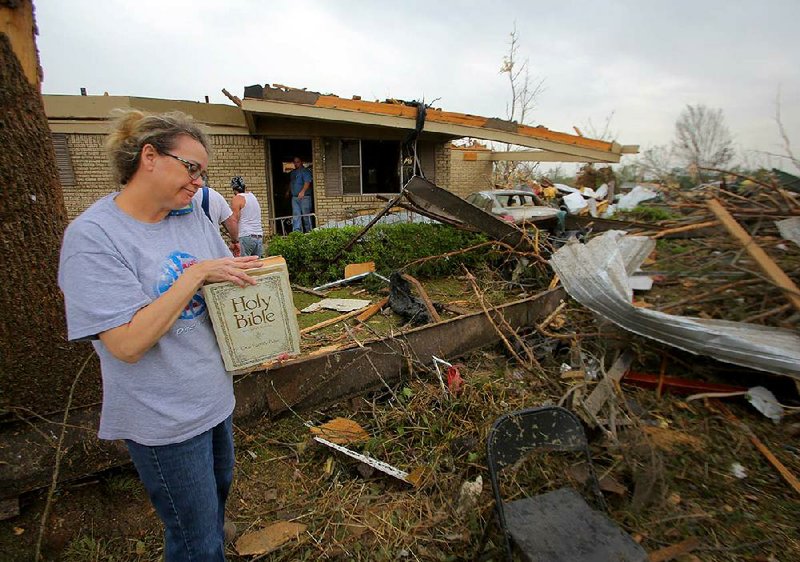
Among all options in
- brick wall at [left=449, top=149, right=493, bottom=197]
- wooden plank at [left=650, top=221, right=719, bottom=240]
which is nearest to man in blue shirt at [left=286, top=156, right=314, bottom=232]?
brick wall at [left=449, top=149, right=493, bottom=197]

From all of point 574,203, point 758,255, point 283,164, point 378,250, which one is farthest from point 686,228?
point 574,203

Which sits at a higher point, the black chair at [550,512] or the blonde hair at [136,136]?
the blonde hair at [136,136]

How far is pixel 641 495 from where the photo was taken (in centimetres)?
246

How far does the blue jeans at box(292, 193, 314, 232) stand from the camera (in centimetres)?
1052

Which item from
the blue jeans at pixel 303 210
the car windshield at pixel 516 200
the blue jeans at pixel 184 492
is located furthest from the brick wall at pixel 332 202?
the blue jeans at pixel 184 492

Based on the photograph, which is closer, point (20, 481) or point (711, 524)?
point (20, 481)

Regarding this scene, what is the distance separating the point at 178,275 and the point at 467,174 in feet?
49.6

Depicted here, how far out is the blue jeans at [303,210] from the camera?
34.5ft

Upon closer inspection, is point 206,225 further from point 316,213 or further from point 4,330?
point 316,213

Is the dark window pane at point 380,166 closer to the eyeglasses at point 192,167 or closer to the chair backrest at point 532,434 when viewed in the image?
the chair backrest at point 532,434

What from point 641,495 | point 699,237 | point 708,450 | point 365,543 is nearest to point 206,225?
point 365,543

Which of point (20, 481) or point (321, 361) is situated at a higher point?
point (321, 361)

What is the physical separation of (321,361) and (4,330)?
1.77 m

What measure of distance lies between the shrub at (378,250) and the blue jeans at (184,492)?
5345mm
